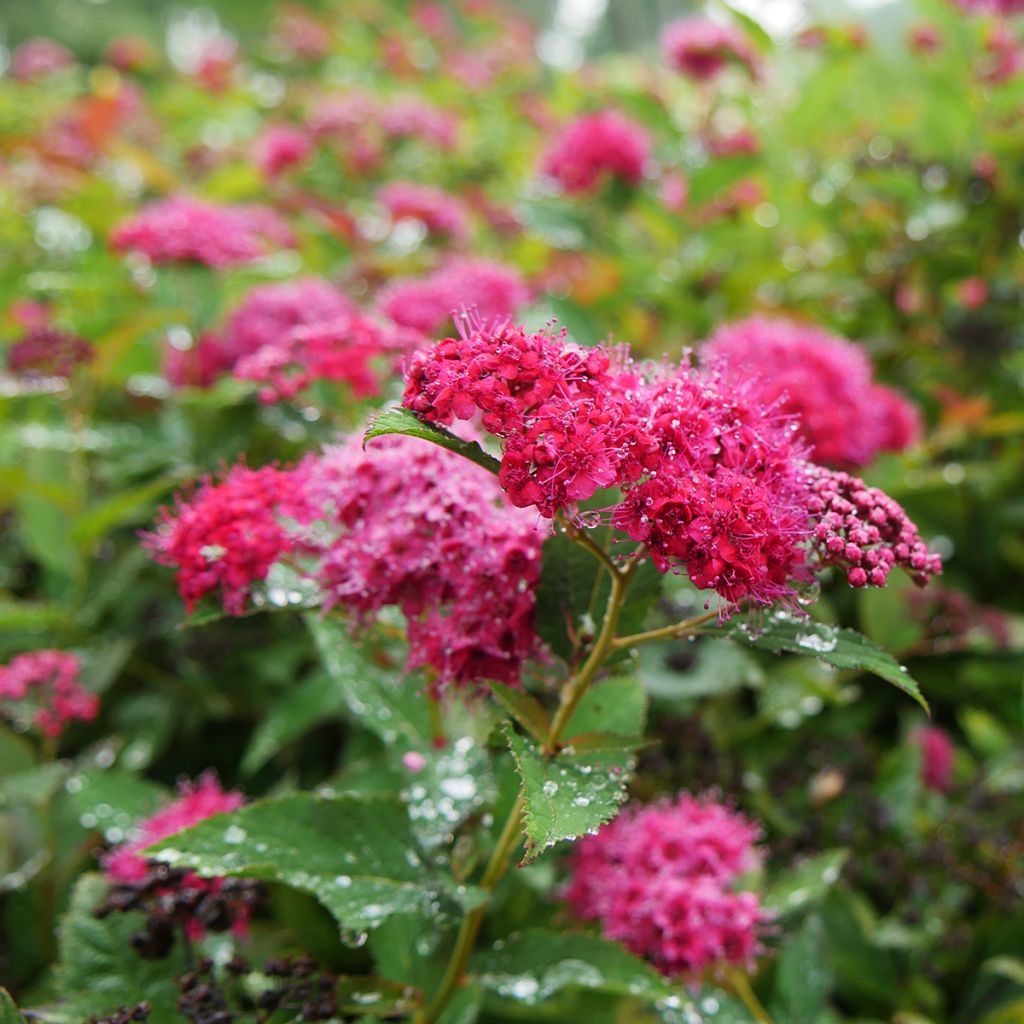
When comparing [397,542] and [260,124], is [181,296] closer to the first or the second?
[397,542]

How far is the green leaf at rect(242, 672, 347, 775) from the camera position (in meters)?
1.73

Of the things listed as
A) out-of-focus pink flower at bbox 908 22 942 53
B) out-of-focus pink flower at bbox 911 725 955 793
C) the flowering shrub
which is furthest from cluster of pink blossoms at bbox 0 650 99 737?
out-of-focus pink flower at bbox 908 22 942 53

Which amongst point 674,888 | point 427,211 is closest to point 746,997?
point 674,888

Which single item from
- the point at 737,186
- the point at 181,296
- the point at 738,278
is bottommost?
the point at 181,296

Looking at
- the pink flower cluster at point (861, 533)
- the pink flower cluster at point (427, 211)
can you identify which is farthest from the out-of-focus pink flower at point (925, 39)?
the pink flower cluster at point (861, 533)

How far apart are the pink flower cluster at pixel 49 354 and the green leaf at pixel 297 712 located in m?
0.92

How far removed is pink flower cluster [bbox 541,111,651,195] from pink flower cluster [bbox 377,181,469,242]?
0.39m

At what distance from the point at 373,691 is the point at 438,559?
43 centimetres

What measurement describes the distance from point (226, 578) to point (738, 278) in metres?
1.89

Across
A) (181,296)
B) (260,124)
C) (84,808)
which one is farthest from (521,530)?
(260,124)

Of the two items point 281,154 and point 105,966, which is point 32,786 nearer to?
point 105,966

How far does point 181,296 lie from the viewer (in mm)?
2305

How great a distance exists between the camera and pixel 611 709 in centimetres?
129

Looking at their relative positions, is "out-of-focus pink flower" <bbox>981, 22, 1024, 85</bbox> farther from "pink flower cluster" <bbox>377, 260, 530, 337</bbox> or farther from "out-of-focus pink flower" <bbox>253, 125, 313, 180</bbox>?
"out-of-focus pink flower" <bbox>253, 125, 313, 180</bbox>
